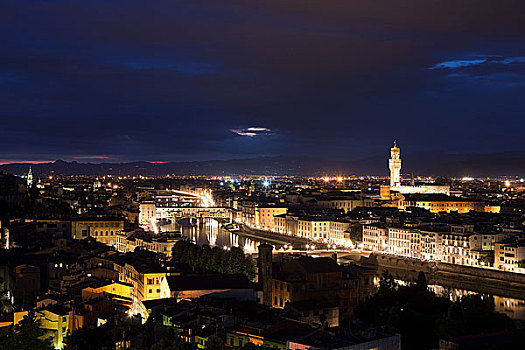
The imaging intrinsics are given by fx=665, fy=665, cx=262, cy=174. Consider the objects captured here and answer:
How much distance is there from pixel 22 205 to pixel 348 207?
1002 inches

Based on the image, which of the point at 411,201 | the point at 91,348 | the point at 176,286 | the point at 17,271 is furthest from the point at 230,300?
the point at 411,201

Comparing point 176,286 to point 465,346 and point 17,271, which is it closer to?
point 17,271

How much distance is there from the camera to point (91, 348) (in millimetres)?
10016

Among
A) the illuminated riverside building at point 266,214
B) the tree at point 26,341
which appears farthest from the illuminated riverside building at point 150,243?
the illuminated riverside building at point 266,214

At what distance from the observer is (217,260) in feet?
61.8

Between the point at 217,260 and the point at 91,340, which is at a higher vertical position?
the point at 217,260

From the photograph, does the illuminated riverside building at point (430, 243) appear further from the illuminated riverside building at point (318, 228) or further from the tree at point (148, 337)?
the tree at point (148, 337)

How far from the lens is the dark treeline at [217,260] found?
59.4 ft

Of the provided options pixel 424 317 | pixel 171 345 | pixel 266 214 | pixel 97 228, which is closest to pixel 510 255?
pixel 424 317

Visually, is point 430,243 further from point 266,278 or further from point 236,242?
point 266,278

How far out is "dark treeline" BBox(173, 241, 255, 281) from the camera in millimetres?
18109

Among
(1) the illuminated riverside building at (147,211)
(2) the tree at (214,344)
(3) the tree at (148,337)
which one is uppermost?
(1) the illuminated riverside building at (147,211)

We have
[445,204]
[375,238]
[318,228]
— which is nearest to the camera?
[375,238]

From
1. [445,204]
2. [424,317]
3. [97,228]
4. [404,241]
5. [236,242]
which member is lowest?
[236,242]
